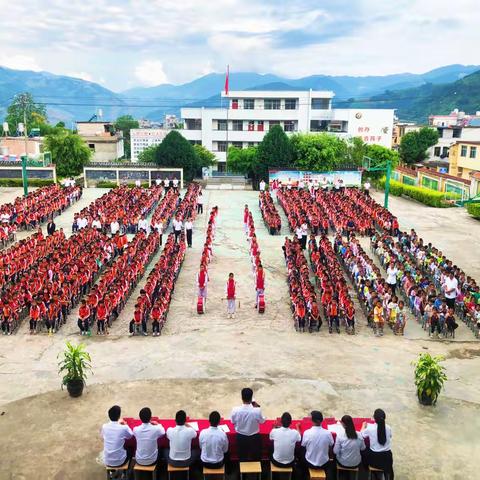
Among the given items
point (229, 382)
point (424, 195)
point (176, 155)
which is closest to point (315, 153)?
point (424, 195)

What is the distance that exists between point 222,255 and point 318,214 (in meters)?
5.67

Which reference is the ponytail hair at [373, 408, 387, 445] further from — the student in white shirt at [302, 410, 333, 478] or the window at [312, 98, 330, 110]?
the window at [312, 98, 330, 110]

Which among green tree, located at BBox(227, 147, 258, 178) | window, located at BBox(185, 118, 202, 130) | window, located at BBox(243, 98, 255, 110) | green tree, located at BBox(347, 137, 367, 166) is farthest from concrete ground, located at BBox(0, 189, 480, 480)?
window, located at BBox(185, 118, 202, 130)

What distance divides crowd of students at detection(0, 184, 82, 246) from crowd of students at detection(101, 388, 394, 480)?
14.6 m

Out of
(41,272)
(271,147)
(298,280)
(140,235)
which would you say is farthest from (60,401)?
(271,147)

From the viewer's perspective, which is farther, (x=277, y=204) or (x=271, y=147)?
(x=271, y=147)

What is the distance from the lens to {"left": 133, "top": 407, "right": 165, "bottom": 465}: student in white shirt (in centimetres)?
620

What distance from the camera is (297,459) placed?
21.0 ft

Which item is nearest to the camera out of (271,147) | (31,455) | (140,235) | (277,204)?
(31,455)

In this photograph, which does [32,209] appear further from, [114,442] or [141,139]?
[141,139]

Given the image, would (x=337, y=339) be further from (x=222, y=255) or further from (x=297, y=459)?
(x=222, y=255)

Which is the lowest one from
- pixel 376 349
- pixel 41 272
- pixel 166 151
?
pixel 376 349

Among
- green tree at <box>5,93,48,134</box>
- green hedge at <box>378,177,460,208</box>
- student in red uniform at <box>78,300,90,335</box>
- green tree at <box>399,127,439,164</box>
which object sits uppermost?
green tree at <box>5,93,48,134</box>

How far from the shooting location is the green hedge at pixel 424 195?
29547 mm
